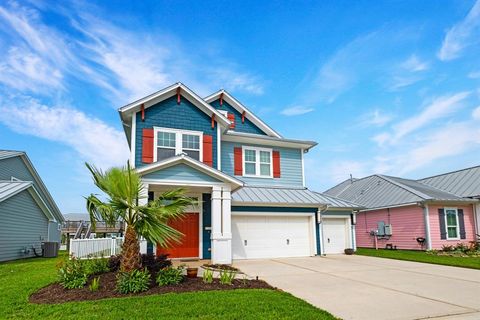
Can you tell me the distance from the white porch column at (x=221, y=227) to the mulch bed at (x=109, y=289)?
3880mm

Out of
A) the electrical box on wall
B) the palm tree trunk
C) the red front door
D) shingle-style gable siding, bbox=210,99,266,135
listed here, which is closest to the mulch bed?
the palm tree trunk

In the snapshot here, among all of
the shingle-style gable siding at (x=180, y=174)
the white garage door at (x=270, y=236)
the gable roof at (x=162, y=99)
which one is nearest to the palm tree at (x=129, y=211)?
the shingle-style gable siding at (x=180, y=174)

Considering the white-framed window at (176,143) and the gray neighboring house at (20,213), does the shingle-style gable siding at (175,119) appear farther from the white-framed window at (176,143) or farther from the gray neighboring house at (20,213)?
the gray neighboring house at (20,213)

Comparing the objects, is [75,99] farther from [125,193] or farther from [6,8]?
[125,193]

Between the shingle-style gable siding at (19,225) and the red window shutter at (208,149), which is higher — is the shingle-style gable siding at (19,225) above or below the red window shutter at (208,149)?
below

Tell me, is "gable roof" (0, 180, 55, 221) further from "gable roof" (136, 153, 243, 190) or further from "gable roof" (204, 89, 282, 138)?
"gable roof" (204, 89, 282, 138)

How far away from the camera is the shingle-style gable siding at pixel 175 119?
1434 centimetres

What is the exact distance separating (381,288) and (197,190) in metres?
8.22

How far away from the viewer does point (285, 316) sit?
18.7ft

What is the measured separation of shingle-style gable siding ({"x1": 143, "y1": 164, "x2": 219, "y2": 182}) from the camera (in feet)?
40.7

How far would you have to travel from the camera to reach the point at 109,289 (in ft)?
24.7

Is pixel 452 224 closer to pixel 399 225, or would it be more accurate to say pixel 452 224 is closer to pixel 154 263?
pixel 399 225

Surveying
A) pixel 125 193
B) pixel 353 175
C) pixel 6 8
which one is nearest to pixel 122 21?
pixel 6 8

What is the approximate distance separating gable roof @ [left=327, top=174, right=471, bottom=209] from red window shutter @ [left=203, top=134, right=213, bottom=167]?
12.7 meters
